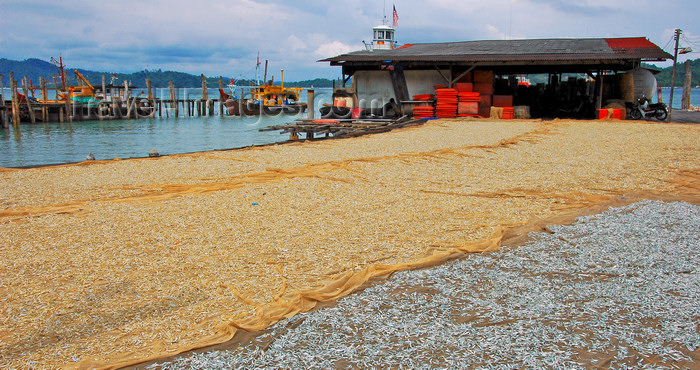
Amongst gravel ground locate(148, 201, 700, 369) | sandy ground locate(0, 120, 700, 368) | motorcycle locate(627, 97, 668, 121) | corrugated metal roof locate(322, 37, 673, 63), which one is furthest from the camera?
motorcycle locate(627, 97, 668, 121)

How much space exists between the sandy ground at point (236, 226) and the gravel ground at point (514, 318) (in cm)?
36

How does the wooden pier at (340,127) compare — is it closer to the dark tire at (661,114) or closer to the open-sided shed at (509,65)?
the open-sided shed at (509,65)

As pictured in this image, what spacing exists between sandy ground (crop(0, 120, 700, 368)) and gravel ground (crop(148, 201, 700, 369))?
0.36 metres

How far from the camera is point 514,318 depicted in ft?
13.0

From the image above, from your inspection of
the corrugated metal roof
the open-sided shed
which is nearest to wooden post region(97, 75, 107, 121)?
the open-sided shed

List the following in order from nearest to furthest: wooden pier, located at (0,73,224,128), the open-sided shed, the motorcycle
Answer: the motorcycle < the open-sided shed < wooden pier, located at (0,73,224,128)

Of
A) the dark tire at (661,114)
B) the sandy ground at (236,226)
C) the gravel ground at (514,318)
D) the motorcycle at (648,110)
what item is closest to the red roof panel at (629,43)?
the motorcycle at (648,110)

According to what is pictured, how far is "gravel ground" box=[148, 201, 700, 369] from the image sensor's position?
11.2 feet

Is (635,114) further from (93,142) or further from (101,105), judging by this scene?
(101,105)

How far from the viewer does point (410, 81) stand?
27.1m

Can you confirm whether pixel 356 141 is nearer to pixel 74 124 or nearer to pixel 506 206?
pixel 506 206

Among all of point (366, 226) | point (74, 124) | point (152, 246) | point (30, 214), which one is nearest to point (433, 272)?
point (366, 226)

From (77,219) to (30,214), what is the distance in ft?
2.86

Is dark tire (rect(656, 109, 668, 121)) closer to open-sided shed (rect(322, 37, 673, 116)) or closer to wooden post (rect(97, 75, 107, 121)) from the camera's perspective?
open-sided shed (rect(322, 37, 673, 116))
